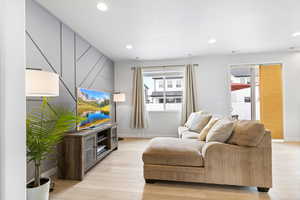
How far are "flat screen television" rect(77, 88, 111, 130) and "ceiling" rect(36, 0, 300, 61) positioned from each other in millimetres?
1169

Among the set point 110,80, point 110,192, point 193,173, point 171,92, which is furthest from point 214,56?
point 110,192

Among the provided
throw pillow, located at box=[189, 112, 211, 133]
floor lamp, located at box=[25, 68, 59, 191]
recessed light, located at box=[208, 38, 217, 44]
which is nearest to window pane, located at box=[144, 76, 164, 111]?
throw pillow, located at box=[189, 112, 211, 133]

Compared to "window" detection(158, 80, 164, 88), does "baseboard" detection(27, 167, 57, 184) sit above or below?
below

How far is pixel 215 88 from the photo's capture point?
15.2 ft

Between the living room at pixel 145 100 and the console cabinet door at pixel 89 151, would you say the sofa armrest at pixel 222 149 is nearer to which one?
the living room at pixel 145 100

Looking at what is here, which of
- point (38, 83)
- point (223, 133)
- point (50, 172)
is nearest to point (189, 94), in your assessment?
point (223, 133)

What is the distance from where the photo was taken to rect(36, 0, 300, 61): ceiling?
2271 millimetres

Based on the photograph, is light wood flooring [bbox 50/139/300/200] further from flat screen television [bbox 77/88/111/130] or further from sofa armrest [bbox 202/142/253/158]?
flat screen television [bbox 77/88/111/130]

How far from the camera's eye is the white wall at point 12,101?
78cm

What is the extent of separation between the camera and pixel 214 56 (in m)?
4.62

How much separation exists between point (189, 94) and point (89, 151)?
3090 millimetres

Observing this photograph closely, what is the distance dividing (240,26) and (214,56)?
5.73 ft

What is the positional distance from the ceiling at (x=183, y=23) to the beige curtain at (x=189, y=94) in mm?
699

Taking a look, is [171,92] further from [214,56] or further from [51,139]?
[51,139]
